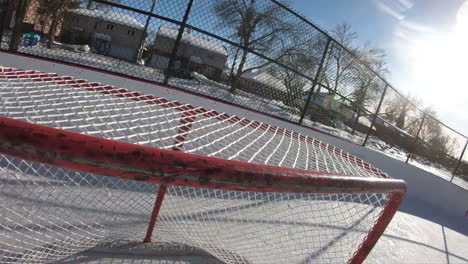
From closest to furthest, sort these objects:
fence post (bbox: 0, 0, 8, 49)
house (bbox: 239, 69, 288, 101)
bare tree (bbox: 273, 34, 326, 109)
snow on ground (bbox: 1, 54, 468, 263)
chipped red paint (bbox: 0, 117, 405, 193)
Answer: chipped red paint (bbox: 0, 117, 405, 193) → snow on ground (bbox: 1, 54, 468, 263) → fence post (bbox: 0, 0, 8, 49) → house (bbox: 239, 69, 288, 101) → bare tree (bbox: 273, 34, 326, 109)

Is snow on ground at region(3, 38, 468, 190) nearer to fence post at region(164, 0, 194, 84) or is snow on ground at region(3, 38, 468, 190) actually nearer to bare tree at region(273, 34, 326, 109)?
fence post at region(164, 0, 194, 84)

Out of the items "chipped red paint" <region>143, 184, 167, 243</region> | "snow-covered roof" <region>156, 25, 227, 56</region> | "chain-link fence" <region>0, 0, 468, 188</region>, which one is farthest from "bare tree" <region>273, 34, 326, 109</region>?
"chipped red paint" <region>143, 184, 167, 243</region>

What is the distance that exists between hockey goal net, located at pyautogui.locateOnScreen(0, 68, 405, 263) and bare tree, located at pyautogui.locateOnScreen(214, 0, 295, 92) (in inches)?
78.2

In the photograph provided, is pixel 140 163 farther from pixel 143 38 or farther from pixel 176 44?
pixel 143 38

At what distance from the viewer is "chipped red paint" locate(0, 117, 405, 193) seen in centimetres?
66

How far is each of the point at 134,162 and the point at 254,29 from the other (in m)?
4.49

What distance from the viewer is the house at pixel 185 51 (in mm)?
4211

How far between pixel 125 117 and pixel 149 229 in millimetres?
876

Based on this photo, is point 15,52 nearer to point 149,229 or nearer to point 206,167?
point 149,229

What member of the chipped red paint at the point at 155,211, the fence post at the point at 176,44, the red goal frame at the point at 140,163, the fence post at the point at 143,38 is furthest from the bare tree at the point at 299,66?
the red goal frame at the point at 140,163

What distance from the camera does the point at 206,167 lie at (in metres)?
0.82

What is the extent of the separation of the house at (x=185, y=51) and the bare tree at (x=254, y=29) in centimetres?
31

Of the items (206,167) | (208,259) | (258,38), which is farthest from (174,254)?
(258,38)

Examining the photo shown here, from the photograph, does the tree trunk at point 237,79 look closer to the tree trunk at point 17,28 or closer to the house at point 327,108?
the house at point 327,108
